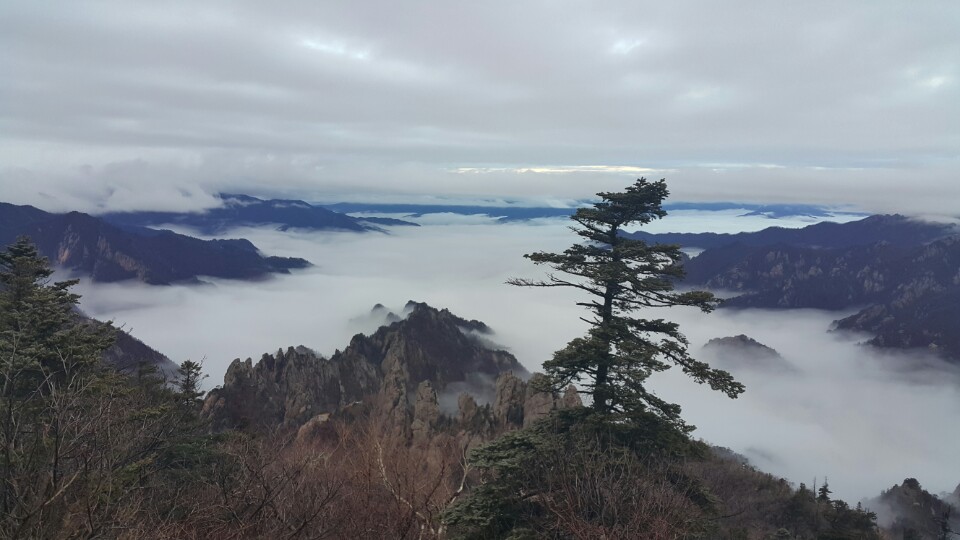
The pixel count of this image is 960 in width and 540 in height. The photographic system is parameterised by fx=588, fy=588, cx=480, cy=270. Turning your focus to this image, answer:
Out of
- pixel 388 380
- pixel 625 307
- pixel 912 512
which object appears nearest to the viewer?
pixel 625 307

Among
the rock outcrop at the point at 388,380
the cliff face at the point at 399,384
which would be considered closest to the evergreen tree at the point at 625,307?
the cliff face at the point at 399,384

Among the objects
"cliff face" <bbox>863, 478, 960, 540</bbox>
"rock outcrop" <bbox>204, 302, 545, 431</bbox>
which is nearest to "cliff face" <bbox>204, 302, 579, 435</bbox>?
"rock outcrop" <bbox>204, 302, 545, 431</bbox>

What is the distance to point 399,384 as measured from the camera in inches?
3428

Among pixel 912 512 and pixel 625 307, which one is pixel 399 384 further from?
pixel 912 512

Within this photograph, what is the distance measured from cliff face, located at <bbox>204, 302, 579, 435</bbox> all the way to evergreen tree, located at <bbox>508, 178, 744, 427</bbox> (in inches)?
101

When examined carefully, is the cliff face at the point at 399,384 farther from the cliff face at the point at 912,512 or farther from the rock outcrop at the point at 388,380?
the cliff face at the point at 912,512

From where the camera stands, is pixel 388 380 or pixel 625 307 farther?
pixel 388 380

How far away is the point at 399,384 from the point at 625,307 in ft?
233

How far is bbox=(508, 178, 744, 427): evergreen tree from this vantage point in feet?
60.5

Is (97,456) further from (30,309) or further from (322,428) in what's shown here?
(322,428)

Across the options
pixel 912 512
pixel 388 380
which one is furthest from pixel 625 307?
pixel 912 512

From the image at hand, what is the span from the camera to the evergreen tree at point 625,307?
18438mm

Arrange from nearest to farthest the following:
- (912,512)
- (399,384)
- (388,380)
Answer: (399,384)
(912,512)
(388,380)

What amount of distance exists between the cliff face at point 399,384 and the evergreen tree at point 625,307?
2.56 metres
